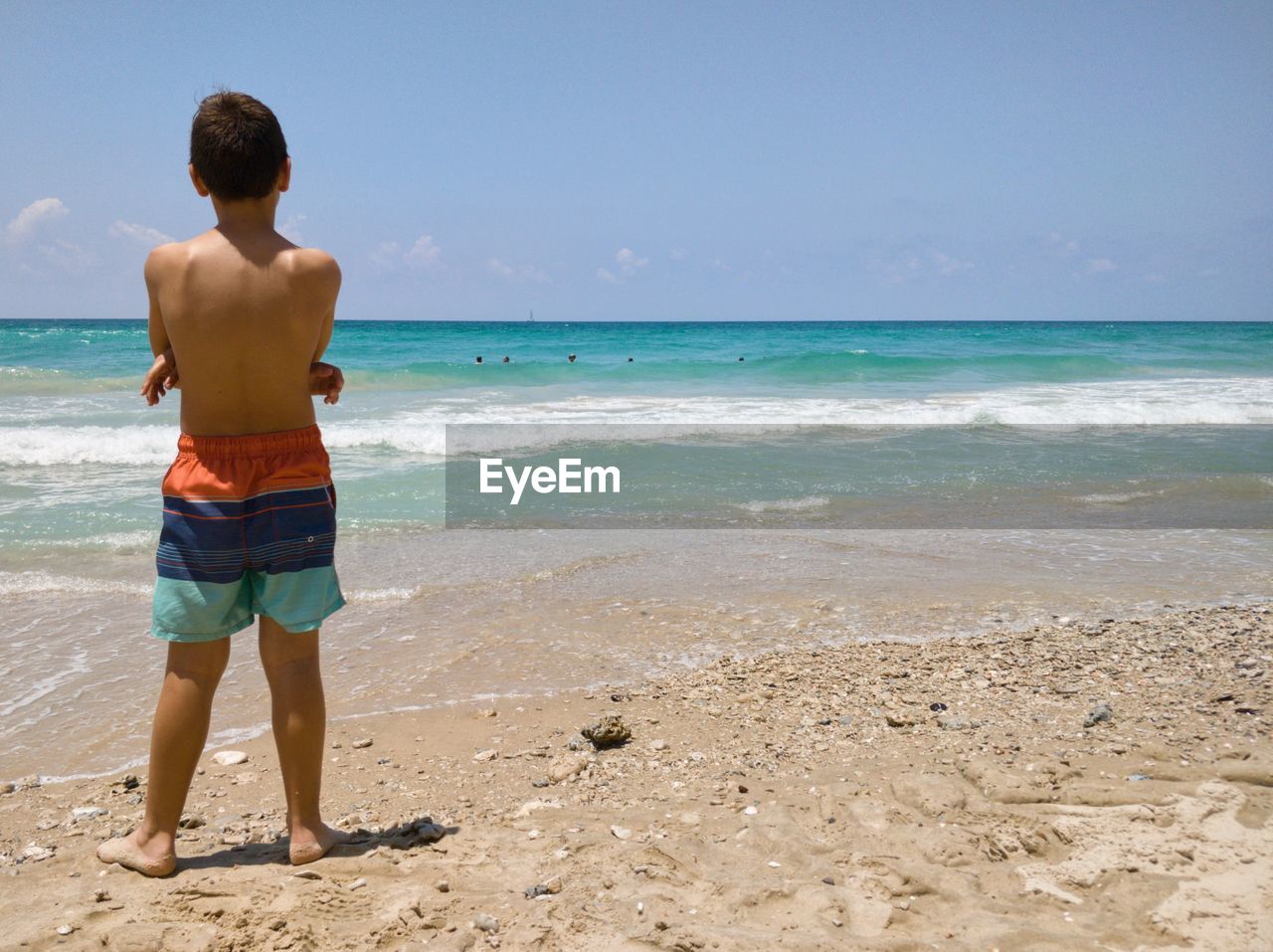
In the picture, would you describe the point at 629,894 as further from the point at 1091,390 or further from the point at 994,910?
the point at 1091,390

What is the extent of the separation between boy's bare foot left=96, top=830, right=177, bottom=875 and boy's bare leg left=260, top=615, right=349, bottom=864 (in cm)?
32

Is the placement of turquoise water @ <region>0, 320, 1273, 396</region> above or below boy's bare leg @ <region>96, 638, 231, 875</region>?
above

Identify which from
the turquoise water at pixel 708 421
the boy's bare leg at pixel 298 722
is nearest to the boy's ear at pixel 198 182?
the boy's bare leg at pixel 298 722

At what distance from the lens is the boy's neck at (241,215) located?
249 cm

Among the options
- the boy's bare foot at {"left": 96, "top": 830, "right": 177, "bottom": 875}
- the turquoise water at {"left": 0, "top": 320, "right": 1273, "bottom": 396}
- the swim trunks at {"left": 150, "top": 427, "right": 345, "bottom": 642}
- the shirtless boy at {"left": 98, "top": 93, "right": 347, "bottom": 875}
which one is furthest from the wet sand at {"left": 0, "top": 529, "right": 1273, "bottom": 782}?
the turquoise water at {"left": 0, "top": 320, "right": 1273, "bottom": 396}

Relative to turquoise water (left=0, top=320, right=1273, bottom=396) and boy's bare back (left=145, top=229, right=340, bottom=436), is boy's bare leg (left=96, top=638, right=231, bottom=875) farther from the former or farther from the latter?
turquoise water (left=0, top=320, right=1273, bottom=396)

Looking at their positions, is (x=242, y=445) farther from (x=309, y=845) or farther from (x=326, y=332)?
(x=309, y=845)

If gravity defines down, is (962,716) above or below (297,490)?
below

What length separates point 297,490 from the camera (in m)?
2.55

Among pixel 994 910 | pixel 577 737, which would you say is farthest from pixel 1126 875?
pixel 577 737

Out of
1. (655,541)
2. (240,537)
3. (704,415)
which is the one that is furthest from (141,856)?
(704,415)

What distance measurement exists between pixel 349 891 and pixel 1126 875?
6.62 ft

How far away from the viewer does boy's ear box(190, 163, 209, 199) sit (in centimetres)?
249

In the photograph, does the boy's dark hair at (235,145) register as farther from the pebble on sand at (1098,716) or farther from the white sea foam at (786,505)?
the white sea foam at (786,505)
